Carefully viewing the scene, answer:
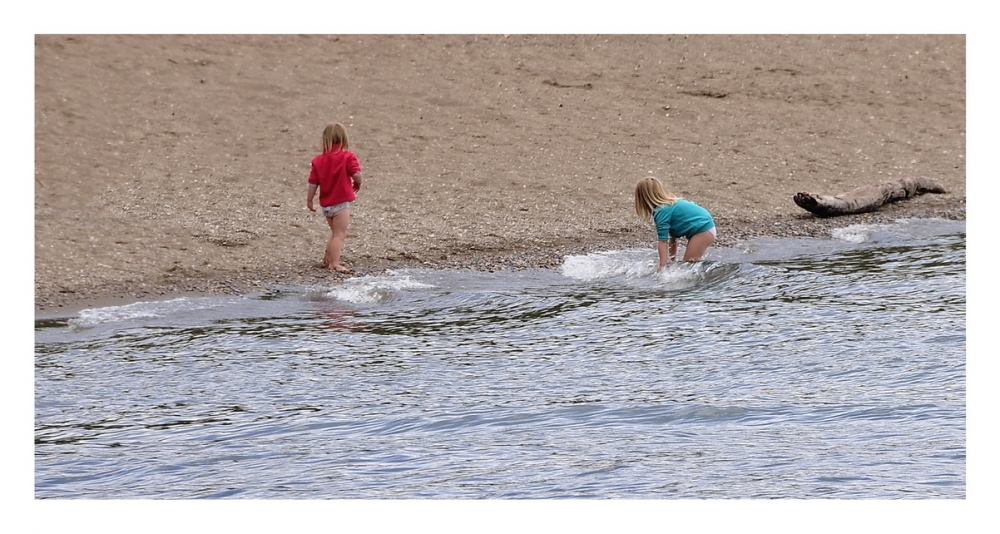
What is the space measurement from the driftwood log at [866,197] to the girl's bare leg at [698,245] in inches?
106

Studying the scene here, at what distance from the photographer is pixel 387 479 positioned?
5695 mm

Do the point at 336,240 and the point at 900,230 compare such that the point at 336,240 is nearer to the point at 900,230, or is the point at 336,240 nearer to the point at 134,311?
the point at 134,311

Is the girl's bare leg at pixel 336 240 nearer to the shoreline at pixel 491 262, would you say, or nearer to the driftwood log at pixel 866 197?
the shoreline at pixel 491 262

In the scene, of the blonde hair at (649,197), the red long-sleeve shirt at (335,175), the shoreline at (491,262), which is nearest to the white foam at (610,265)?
the shoreline at (491,262)

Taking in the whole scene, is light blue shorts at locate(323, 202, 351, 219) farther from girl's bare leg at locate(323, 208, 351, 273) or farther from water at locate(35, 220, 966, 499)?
water at locate(35, 220, 966, 499)

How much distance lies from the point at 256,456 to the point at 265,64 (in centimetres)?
1172

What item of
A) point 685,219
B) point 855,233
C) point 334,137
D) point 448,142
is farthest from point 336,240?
point 855,233

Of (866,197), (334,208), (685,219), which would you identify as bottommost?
(685,219)

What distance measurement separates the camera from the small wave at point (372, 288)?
9.85 metres

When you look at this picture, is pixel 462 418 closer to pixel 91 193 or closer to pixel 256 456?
pixel 256 456

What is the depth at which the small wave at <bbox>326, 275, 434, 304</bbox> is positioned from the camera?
985 cm

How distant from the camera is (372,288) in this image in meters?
9.99

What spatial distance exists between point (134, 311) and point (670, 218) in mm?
4399
